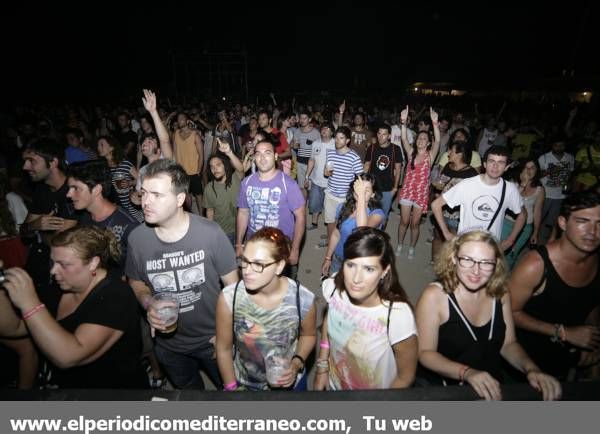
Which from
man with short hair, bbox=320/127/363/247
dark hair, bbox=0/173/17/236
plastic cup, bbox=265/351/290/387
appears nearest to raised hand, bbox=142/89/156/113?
dark hair, bbox=0/173/17/236

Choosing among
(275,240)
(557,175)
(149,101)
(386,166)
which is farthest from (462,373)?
(557,175)

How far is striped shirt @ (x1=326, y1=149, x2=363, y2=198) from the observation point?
539 centimetres

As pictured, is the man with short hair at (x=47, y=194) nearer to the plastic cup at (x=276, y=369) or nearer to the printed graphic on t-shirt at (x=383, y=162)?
the plastic cup at (x=276, y=369)

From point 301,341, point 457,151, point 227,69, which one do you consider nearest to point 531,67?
point 227,69

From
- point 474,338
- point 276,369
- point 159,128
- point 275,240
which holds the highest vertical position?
point 159,128

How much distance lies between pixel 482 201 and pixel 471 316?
7.17 feet

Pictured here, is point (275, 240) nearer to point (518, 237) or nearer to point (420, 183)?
point (518, 237)

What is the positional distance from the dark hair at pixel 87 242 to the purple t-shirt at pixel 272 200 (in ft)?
6.16

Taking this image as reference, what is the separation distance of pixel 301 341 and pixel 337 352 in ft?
0.87

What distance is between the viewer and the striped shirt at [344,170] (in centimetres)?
539

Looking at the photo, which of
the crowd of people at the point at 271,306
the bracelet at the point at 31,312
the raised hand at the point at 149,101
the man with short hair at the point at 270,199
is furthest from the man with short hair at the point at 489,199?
the raised hand at the point at 149,101

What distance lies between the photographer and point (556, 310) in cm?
233

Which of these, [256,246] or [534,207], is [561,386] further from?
[534,207]

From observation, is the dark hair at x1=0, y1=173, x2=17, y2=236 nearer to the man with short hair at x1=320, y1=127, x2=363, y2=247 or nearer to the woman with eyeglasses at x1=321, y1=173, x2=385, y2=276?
the woman with eyeglasses at x1=321, y1=173, x2=385, y2=276
